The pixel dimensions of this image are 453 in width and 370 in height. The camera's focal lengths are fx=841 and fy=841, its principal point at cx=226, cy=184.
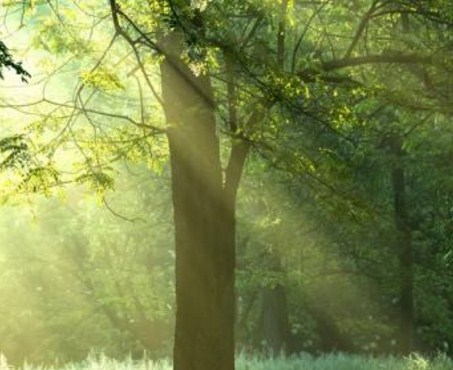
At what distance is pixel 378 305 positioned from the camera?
2709 cm

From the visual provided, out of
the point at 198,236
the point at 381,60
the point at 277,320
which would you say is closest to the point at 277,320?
the point at 277,320

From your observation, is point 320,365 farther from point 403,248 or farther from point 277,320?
point 277,320

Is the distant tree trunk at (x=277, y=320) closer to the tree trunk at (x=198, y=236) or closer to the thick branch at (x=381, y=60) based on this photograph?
the tree trunk at (x=198, y=236)

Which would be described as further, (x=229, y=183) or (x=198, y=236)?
(x=229, y=183)

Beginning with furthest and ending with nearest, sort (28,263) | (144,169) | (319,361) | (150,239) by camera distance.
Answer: (28,263) → (150,239) → (144,169) → (319,361)

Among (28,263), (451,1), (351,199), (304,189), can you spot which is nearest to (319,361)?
(304,189)

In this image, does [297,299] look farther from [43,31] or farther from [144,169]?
[43,31]

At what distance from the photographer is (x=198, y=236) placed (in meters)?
10.8

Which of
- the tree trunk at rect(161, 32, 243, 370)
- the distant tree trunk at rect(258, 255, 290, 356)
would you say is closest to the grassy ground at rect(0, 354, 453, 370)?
the tree trunk at rect(161, 32, 243, 370)

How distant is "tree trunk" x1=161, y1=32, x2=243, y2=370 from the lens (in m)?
10.7

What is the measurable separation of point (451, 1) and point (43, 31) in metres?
5.40

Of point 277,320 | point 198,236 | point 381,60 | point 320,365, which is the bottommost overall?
point 320,365

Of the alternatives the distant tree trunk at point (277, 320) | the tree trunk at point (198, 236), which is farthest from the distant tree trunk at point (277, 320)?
the tree trunk at point (198, 236)

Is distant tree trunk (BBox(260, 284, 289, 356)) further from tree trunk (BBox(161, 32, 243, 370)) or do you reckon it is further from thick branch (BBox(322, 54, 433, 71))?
thick branch (BBox(322, 54, 433, 71))
